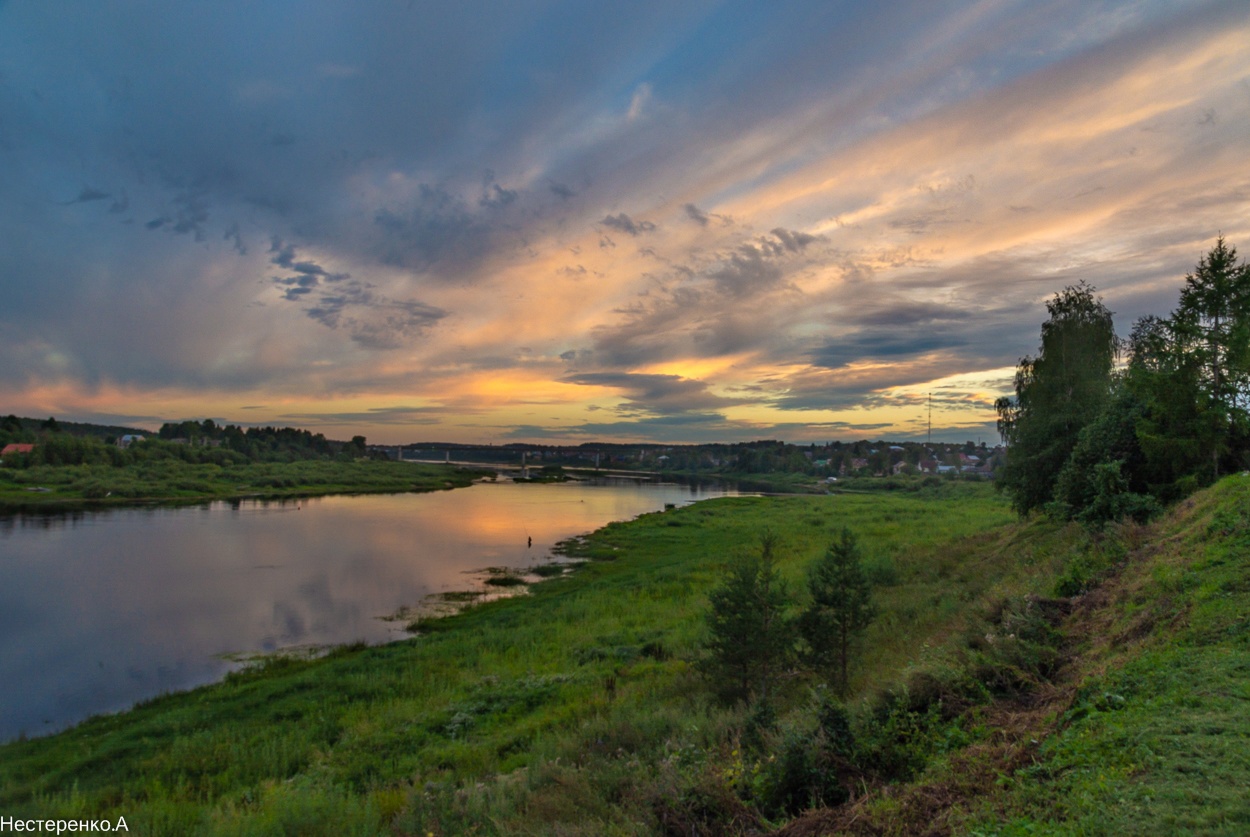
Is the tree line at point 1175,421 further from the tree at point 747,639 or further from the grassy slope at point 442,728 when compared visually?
the tree at point 747,639

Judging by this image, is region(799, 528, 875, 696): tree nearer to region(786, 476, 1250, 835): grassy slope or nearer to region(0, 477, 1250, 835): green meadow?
region(0, 477, 1250, 835): green meadow

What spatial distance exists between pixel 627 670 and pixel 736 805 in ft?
37.0

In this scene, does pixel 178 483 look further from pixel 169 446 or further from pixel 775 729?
pixel 775 729

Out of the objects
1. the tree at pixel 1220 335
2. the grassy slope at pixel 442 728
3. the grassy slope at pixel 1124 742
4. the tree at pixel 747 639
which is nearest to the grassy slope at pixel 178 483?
the grassy slope at pixel 442 728

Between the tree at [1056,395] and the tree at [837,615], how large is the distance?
14.4m

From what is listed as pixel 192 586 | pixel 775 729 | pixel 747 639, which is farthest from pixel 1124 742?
pixel 192 586

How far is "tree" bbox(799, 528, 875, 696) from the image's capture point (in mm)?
12328

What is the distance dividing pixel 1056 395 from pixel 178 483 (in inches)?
4220

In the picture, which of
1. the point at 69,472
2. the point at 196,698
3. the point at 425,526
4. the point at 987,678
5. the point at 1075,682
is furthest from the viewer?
the point at 69,472

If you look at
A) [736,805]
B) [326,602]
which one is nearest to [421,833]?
[736,805]

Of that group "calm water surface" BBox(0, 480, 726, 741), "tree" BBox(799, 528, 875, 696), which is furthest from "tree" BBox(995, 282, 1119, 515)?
"calm water surface" BBox(0, 480, 726, 741)

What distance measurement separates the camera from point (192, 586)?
1243 inches

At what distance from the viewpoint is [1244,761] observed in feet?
13.6

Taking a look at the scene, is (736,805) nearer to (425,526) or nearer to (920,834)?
(920,834)
